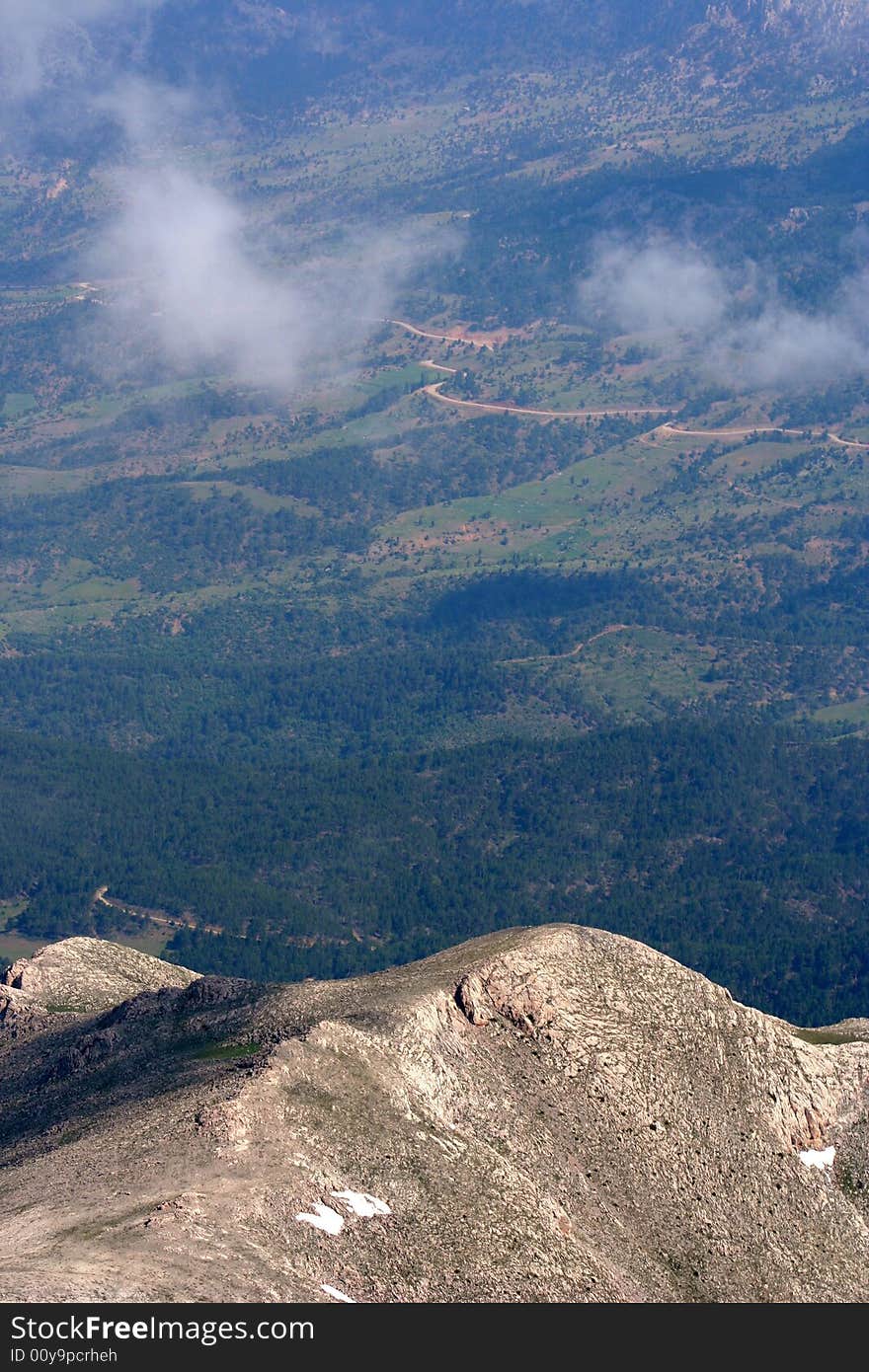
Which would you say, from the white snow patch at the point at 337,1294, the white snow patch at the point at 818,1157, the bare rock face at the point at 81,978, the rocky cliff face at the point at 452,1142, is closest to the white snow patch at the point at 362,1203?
the rocky cliff face at the point at 452,1142

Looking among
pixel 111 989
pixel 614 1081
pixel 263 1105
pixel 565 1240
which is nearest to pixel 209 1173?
pixel 263 1105

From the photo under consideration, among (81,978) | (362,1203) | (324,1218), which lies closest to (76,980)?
(81,978)

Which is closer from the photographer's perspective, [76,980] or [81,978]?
[76,980]

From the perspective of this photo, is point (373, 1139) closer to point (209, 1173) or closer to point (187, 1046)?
point (209, 1173)

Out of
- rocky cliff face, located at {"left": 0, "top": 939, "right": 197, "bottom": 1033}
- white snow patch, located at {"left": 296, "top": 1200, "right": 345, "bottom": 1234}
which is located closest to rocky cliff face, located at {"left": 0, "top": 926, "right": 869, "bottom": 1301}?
white snow patch, located at {"left": 296, "top": 1200, "right": 345, "bottom": 1234}

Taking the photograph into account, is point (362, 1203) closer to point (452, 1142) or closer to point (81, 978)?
point (452, 1142)

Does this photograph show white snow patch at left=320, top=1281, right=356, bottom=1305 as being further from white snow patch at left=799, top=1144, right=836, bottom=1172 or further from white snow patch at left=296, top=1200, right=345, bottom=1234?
white snow patch at left=799, top=1144, right=836, bottom=1172
